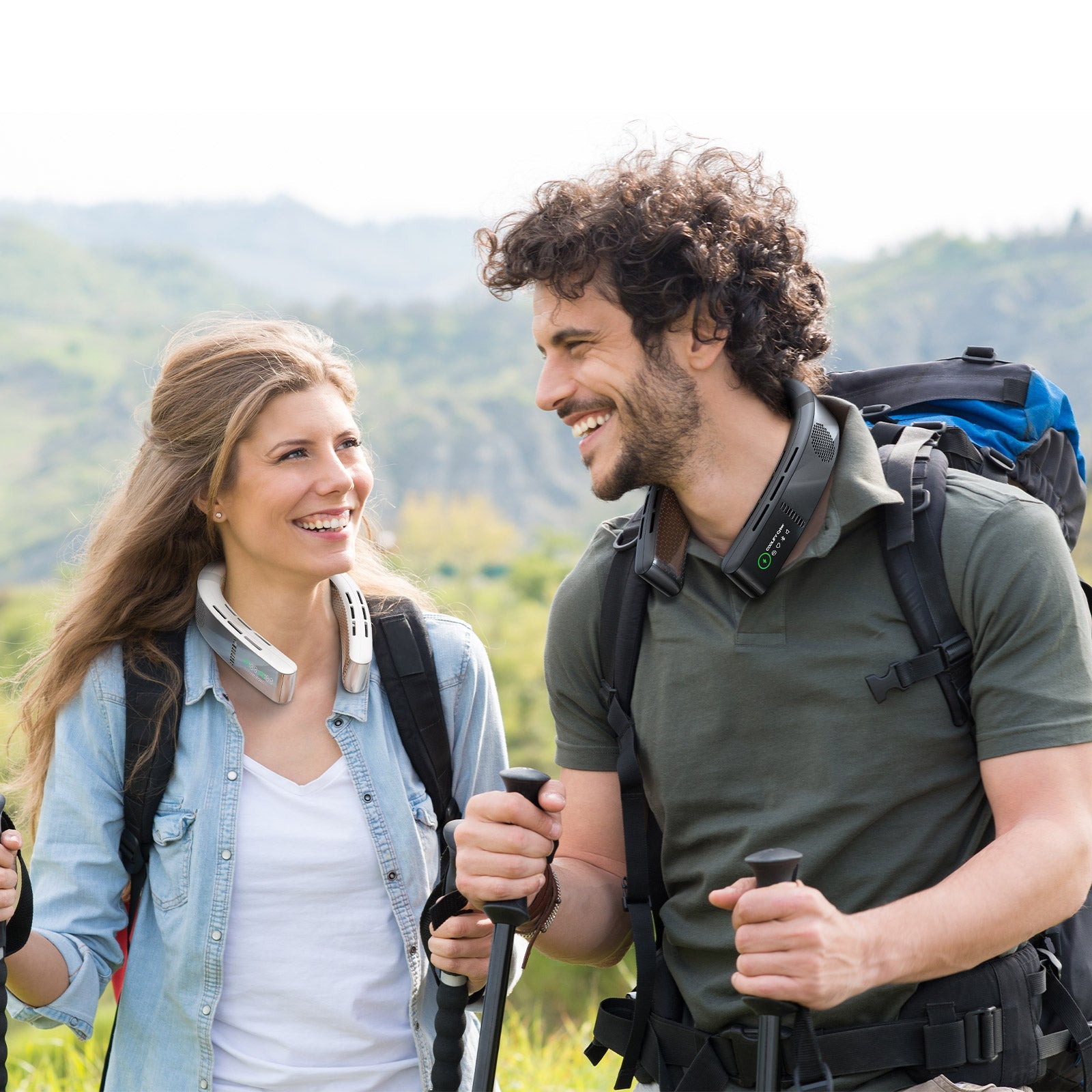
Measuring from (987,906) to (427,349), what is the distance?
10929 cm

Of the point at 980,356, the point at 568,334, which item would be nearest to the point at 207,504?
the point at 568,334

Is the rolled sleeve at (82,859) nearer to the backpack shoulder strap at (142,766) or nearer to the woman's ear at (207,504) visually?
the backpack shoulder strap at (142,766)

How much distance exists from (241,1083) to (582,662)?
1.17 m

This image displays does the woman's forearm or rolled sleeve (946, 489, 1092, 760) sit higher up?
rolled sleeve (946, 489, 1092, 760)

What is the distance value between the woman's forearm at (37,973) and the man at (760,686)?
3.24 ft

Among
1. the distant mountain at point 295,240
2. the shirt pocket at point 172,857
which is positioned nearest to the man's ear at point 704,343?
the shirt pocket at point 172,857

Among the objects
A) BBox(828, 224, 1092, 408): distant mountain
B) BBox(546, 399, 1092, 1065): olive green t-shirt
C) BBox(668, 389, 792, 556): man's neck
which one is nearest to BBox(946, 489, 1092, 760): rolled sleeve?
BBox(546, 399, 1092, 1065): olive green t-shirt

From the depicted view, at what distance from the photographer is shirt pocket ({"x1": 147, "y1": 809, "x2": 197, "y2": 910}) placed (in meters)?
2.73

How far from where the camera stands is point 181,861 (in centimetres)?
273

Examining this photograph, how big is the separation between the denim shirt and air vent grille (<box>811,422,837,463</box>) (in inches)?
40.5

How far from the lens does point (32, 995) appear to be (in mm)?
2574

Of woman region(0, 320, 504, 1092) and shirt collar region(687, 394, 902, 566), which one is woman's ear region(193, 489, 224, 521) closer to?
woman region(0, 320, 504, 1092)

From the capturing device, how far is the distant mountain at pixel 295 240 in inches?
6358

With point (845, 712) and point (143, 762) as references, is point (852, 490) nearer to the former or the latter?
point (845, 712)
